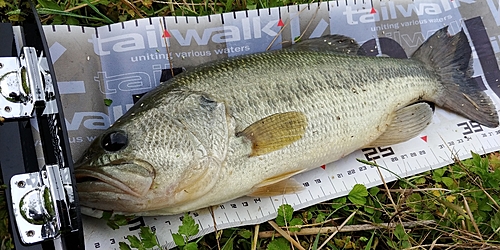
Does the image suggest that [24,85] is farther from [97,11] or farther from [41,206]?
[97,11]

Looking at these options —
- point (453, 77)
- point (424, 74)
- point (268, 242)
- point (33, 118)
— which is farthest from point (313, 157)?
point (33, 118)

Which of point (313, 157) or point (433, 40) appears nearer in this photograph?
point (313, 157)

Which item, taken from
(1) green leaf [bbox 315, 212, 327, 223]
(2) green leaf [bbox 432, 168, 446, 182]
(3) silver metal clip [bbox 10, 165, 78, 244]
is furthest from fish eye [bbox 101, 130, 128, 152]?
(2) green leaf [bbox 432, 168, 446, 182]

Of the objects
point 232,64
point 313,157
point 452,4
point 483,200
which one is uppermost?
point 452,4

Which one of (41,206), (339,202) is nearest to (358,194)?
(339,202)

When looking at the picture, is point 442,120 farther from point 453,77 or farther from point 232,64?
point 232,64

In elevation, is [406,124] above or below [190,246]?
above

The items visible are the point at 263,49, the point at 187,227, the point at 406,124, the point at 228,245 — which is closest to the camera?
the point at 187,227
